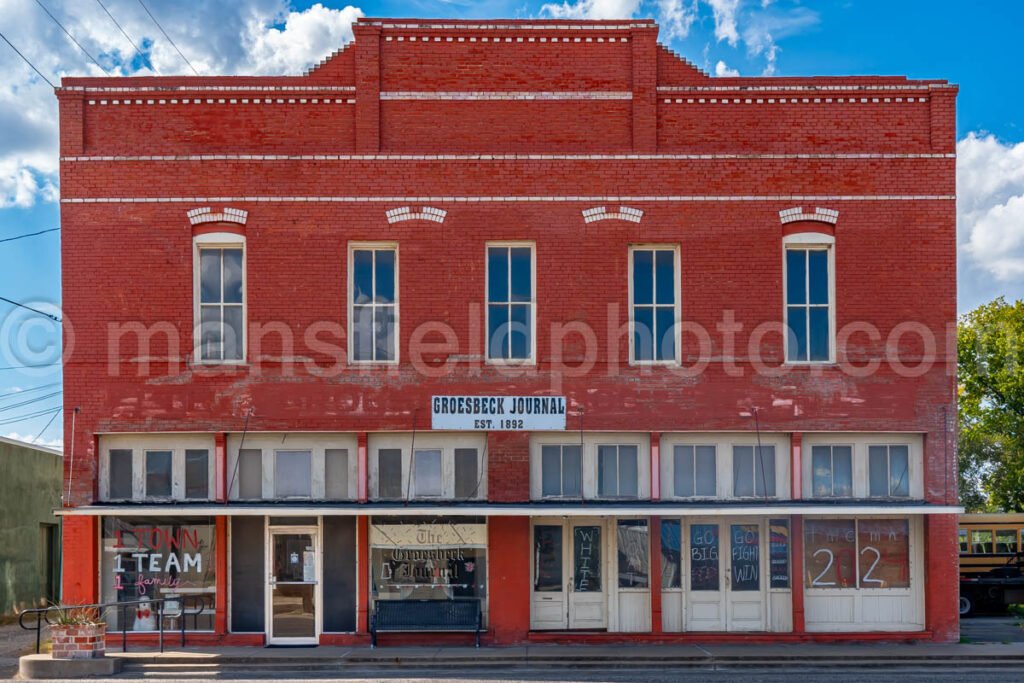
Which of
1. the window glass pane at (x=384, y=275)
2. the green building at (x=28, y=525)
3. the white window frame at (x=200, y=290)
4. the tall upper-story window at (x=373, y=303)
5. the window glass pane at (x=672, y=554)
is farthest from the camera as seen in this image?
the green building at (x=28, y=525)

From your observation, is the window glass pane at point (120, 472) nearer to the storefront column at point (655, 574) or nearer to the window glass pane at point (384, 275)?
the window glass pane at point (384, 275)

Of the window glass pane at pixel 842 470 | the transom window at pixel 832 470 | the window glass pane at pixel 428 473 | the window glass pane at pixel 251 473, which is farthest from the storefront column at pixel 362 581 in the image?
the window glass pane at pixel 842 470

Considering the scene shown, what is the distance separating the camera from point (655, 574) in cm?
1906

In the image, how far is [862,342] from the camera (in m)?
19.4

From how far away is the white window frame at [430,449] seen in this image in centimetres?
1933

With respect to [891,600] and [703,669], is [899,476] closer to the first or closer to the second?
[891,600]

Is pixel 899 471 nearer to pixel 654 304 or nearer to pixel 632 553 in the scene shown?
pixel 632 553

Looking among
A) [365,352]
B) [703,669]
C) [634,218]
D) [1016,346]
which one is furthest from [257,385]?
[1016,346]

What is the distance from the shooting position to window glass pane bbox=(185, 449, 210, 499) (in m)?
19.5

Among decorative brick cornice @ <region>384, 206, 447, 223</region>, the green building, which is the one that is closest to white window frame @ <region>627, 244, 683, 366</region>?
decorative brick cornice @ <region>384, 206, 447, 223</region>

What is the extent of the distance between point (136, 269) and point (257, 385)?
2.90 m

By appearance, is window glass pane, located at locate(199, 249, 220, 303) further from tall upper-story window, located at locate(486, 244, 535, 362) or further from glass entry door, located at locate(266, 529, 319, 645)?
tall upper-story window, located at locate(486, 244, 535, 362)

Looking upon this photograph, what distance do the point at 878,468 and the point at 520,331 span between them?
6.64 meters

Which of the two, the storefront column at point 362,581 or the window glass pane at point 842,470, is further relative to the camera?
the window glass pane at point 842,470
